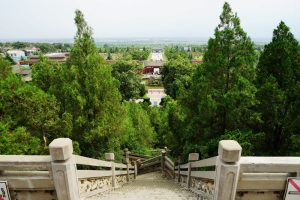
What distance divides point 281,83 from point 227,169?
640 centimetres

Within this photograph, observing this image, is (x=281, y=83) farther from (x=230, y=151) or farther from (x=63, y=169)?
(x=63, y=169)

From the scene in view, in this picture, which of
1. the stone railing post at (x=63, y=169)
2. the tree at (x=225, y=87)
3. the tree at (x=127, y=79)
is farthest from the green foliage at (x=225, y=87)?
the tree at (x=127, y=79)

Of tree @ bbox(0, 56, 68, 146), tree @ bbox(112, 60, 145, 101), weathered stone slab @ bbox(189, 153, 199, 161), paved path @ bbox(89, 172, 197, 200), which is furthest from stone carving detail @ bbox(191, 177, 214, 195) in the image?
tree @ bbox(112, 60, 145, 101)

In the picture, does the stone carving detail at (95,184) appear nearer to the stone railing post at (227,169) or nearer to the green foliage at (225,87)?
the stone railing post at (227,169)

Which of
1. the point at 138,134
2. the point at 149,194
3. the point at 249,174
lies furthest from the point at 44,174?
the point at 138,134

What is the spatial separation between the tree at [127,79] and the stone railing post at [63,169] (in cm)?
3242

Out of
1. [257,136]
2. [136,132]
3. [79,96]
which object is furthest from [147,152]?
[257,136]

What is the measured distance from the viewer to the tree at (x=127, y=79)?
36938mm

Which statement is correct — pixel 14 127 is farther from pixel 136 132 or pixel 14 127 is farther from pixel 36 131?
pixel 136 132

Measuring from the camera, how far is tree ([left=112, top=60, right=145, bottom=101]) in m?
36.9

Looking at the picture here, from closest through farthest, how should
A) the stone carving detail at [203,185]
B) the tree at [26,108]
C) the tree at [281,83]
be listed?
the stone carving detail at [203,185] → the tree at [281,83] → the tree at [26,108]

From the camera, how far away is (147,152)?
17.9 metres

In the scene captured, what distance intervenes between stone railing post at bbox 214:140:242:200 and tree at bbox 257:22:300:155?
5689 mm

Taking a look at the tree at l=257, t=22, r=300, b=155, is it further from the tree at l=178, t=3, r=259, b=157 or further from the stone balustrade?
the stone balustrade
